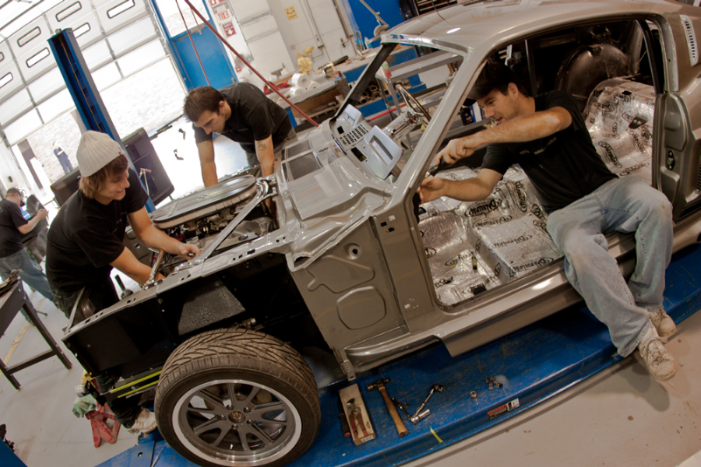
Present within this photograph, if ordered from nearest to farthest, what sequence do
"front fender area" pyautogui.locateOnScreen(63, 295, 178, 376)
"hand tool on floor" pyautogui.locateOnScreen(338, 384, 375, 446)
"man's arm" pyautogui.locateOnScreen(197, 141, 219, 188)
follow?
"front fender area" pyautogui.locateOnScreen(63, 295, 178, 376) < "hand tool on floor" pyautogui.locateOnScreen(338, 384, 375, 446) < "man's arm" pyautogui.locateOnScreen(197, 141, 219, 188)

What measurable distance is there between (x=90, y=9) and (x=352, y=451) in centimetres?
1286

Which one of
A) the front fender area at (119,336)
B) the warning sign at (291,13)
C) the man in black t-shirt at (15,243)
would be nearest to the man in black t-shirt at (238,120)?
the front fender area at (119,336)

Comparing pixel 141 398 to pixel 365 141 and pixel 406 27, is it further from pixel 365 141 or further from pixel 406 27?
pixel 406 27

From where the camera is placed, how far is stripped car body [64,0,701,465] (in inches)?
65.7

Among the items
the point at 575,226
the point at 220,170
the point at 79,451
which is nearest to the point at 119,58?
the point at 220,170

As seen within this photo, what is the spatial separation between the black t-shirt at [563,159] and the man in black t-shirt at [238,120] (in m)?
1.92

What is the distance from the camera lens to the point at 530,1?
1923 mm

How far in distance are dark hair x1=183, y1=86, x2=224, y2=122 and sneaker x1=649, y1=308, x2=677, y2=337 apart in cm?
302

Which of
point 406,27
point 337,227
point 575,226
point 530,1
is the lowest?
point 575,226

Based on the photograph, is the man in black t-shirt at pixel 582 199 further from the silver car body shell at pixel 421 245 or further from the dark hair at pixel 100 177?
the dark hair at pixel 100 177

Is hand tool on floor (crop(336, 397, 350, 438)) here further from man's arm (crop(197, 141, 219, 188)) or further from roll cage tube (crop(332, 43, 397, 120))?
man's arm (crop(197, 141, 219, 188))

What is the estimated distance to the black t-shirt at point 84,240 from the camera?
7.33ft

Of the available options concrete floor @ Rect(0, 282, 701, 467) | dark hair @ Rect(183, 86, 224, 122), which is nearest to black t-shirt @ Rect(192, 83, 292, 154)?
dark hair @ Rect(183, 86, 224, 122)

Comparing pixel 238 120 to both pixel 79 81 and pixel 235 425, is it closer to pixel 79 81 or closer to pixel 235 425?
pixel 79 81
